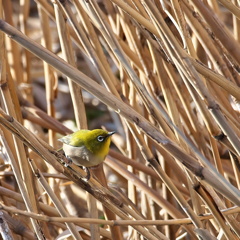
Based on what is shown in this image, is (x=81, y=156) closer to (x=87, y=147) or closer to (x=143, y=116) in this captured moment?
(x=87, y=147)

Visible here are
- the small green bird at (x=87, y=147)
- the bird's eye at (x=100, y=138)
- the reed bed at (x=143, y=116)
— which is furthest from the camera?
the bird's eye at (x=100, y=138)

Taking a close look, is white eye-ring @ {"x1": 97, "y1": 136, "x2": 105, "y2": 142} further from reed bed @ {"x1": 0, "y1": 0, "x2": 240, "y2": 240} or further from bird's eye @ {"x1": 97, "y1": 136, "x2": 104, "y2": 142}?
reed bed @ {"x1": 0, "y1": 0, "x2": 240, "y2": 240}

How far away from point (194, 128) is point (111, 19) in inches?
25.6

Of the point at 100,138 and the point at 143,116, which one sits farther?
the point at 100,138

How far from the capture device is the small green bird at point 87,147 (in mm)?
2168

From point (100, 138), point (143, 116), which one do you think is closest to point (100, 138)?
point (100, 138)

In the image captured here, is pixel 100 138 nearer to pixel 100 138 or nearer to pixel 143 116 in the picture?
pixel 100 138

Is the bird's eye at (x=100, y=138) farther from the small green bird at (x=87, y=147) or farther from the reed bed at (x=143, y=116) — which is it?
the reed bed at (x=143, y=116)

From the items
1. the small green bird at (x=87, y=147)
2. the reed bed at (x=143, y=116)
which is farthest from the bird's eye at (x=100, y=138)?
the reed bed at (x=143, y=116)

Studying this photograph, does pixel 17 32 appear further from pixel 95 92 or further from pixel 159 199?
pixel 159 199

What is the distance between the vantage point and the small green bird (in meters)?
2.17

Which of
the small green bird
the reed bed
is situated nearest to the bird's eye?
the small green bird

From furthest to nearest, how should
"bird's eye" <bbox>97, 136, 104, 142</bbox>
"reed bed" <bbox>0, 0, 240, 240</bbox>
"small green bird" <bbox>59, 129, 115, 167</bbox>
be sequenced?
"bird's eye" <bbox>97, 136, 104, 142</bbox>
"small green bird" <bbox>59, 129, 115, 167</bbox>
"reed bed" <bbox>0, 0, 240, 240</bbox>

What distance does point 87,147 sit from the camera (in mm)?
2252
